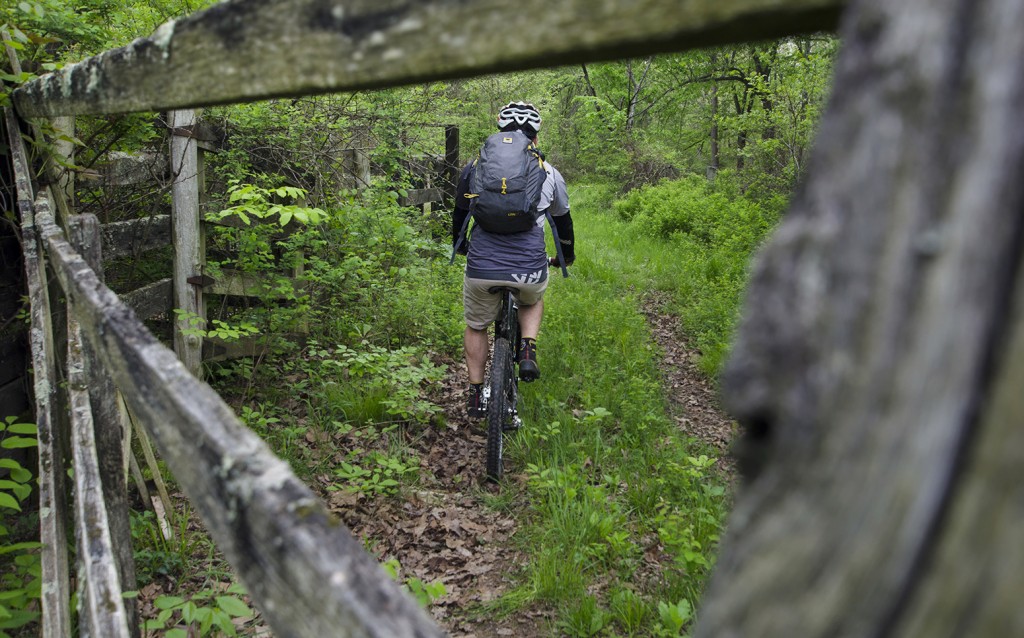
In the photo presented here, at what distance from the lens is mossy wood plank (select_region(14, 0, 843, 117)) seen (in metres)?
0.56

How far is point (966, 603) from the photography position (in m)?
0.37

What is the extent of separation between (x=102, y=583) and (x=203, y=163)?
366 cm

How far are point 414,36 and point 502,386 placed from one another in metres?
3.83

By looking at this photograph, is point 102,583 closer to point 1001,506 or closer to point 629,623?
point 1001,506

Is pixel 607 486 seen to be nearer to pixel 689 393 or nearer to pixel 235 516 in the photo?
pixel 689 393

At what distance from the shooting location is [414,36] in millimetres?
714

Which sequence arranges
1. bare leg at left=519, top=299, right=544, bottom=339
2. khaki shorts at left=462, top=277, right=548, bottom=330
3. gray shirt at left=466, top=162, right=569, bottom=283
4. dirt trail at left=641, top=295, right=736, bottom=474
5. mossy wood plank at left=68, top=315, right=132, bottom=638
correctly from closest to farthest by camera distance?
mossy wood plank at left=68, top=315, right=132, bottom=638 → gray shirt at left=466, top=162, right=569, bottom=283 → khaki shorts at left=462, top=277, right=548, bottom=330 → bare leg at left=519, top=299, right=544, bottom=339 → dirt trail at left=641, top=295, right=736, bottom=474

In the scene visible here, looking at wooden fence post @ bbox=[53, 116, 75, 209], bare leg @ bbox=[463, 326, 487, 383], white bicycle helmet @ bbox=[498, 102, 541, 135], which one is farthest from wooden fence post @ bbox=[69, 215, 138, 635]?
white bicycle helmet @ bbox=[498, 102, 541, 135]

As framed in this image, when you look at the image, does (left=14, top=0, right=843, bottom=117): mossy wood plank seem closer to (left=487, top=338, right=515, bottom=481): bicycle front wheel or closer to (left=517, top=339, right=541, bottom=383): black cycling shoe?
(left=487, top=338, right=515, bottom=481): bicycle front wheel

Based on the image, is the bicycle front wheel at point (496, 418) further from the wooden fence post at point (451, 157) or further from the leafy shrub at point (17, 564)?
the wooden fence post at point (451, 157)

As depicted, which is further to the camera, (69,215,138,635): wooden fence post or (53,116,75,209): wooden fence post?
(53,116,75,209): wooden fence post

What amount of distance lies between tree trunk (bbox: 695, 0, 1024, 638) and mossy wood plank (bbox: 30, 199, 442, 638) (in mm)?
375

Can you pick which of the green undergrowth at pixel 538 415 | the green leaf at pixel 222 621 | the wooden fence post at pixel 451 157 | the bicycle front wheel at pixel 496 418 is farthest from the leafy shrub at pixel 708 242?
the green leaf at pixel 222 621

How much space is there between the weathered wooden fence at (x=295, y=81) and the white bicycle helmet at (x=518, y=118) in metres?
3.32
